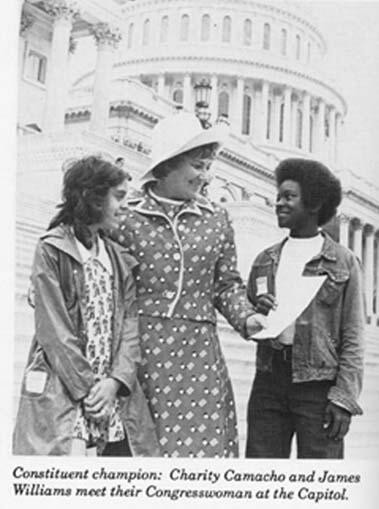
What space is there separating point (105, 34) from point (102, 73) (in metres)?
0.20

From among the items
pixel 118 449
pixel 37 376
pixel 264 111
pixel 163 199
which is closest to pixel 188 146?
pixel 163 199

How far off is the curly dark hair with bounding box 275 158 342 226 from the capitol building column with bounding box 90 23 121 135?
828mm

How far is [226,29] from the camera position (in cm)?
425

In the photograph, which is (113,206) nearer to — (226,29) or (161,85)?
(161,85)

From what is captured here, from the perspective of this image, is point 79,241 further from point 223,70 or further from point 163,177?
point 223,70

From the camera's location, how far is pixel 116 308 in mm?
3473

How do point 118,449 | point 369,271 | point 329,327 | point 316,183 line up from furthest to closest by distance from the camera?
point 369,271, point 316,183, point 329,327, point 118,449

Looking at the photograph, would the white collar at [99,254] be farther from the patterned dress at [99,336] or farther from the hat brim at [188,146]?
the hat brim at [188,146]

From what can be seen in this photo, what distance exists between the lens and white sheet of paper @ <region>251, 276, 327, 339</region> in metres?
3.64

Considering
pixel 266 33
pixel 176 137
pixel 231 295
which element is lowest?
pixel 231 295

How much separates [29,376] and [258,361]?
95cm

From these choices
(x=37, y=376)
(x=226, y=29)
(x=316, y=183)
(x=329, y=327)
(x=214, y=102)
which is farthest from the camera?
(x=226, y=29)

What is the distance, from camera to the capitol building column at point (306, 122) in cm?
395

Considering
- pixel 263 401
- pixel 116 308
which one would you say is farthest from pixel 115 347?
pixel 263 401
